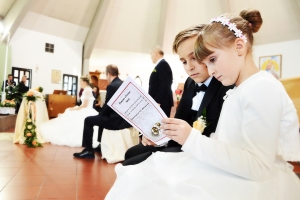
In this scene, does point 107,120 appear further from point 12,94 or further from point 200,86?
point 12,94

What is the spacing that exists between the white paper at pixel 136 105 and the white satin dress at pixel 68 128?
4383 millimetres

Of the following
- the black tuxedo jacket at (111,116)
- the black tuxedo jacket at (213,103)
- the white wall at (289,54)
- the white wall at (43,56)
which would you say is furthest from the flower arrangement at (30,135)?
the white wall at (289,54)

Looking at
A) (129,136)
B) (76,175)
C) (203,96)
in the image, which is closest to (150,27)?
(129,136)

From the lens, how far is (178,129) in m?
0.95

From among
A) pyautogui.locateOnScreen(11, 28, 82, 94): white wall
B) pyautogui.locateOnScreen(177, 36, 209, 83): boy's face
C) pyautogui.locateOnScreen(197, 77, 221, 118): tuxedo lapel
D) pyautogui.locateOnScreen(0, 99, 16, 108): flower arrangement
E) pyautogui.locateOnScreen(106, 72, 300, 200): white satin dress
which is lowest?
pyautogui.locateOnScreen(0, 99, 16, 108): flower arrangement

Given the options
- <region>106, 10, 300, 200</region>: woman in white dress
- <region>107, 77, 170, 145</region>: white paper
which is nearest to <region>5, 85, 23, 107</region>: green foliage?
<region>107, 77, 170, 145</region>: white paper

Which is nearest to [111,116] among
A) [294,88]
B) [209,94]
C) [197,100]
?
[197,100]

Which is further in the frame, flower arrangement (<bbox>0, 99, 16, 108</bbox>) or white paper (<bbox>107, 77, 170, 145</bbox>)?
flower arrangement (<bbox>0, 99, 16, 108</bbox>)

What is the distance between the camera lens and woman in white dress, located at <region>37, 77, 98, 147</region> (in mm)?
5561

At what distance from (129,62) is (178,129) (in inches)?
482

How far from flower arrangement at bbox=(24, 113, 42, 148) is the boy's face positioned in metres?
4.26

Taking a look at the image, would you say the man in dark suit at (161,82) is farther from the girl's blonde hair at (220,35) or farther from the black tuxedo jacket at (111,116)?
the girl's blonde hair at (220,35)

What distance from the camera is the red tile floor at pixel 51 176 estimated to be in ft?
8.13

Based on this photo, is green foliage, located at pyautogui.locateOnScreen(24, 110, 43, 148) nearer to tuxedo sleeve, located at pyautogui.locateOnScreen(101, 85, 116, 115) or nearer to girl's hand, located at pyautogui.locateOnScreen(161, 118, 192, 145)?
tuxedo sleeve, located at pyautogui.locateOnScreen(101, 85, 116, 115)
